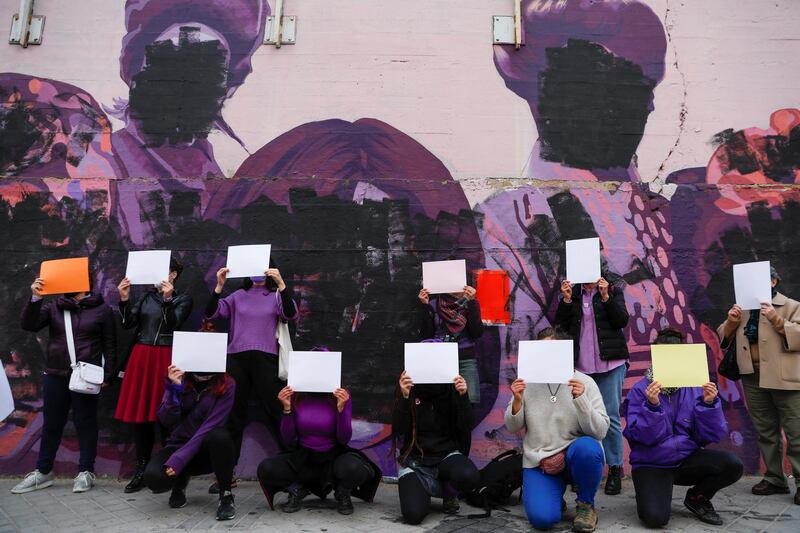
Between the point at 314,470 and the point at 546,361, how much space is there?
193 cm

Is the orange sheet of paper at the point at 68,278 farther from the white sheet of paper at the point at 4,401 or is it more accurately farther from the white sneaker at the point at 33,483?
the white sneaker at the point at 33,483

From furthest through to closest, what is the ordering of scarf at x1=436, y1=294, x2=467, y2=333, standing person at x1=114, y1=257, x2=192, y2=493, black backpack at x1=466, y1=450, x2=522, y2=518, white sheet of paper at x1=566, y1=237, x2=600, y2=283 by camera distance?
scarf at x1=436, y1=294, x2=467, y2=333
standing person at x1=114, y1=257, x2=192, y2=493
white sheet of paper at x1=566, y1=237, x2=600, y2=283
black backpack at x1=466, y1=450, x2=522, y2=518

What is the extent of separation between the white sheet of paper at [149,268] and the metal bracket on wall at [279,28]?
253 centimetres

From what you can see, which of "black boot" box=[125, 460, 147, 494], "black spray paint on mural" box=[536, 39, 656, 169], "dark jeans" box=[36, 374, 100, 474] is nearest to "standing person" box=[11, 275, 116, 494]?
"dark jeans" box=[36, 374, 100, 474]

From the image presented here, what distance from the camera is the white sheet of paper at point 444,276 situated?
17.6ft

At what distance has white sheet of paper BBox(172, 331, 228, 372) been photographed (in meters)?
4.84

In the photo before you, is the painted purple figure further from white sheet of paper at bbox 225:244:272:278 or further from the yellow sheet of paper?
white sheet of paper at bbox 225:244:272:278

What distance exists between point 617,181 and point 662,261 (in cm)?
88

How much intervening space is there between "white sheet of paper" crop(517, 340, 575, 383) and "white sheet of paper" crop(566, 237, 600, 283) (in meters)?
0.96

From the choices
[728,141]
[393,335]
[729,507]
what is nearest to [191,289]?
[393,335]

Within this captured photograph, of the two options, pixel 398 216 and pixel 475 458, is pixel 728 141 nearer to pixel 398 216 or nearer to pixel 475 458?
pixel 398 216

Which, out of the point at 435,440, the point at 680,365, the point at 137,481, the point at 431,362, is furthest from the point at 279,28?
the point at 680,365

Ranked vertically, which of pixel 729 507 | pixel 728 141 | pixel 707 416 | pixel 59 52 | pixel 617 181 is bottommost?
pixel 729 507

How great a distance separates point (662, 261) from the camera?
6.09 meters
